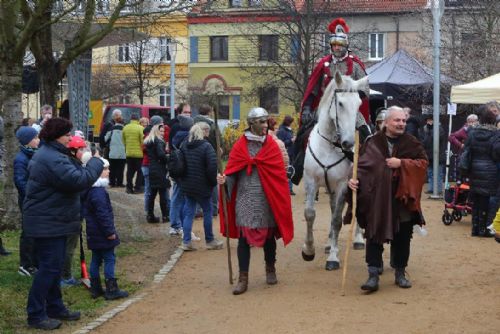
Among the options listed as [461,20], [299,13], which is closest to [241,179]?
[461,20]

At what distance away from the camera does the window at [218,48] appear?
57.6m

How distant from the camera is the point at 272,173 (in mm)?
9617

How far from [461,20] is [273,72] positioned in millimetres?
13164

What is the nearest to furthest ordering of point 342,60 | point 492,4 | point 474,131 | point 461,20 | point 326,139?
point 326,139, point 342,60, point 474,131, point 492,4, point 461,20

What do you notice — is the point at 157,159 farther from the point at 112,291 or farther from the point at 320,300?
the point at 320,300

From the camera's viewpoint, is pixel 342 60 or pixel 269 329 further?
pixel 342 60

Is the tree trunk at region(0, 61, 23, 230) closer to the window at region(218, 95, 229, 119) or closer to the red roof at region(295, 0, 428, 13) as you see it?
the red roof at region(295, 0, 428, 13)

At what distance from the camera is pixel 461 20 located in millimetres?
33906

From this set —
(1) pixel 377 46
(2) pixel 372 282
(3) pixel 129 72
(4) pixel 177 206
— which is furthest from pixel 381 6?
(2) pixel 372 282

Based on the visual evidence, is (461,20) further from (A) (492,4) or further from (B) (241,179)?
(B) (241,179)

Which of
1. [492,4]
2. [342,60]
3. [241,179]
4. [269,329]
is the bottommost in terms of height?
[269,329]

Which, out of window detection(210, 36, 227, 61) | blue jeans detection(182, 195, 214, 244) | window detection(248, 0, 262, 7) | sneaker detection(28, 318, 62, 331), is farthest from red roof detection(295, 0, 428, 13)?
sneaker detection(28, 318, 62, 331)

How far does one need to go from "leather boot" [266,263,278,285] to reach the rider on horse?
7.53 ft

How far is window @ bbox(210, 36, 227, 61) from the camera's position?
189 feet
